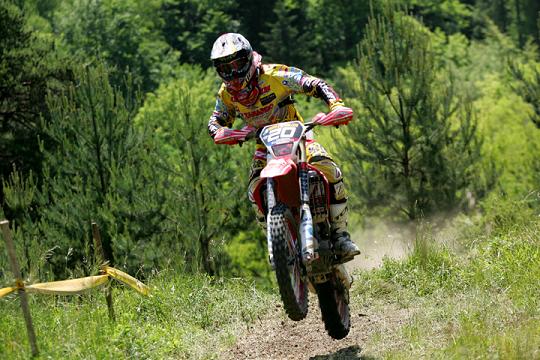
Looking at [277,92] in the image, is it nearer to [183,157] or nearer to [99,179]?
[183,157]

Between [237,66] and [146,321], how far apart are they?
97.2 inches

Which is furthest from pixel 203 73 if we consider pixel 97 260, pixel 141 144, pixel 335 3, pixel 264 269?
pixel 97 260

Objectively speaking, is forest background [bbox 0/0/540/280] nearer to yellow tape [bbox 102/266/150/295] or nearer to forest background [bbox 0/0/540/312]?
forest background [bbox 0/0/540/312]

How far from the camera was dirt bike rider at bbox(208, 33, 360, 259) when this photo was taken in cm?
655

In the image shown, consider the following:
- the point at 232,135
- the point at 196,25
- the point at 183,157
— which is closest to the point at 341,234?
the point at 232,135

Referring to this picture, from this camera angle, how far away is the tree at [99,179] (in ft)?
60.8

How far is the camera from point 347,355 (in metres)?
6.57

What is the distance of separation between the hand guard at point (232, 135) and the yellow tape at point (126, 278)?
145 centimetres

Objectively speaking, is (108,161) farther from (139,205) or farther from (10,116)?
(10,116)

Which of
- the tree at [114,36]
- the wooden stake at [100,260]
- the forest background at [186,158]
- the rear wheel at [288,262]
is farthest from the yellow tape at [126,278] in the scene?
the tree at [114,36]

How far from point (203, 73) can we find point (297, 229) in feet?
156

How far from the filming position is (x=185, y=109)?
18.5 m

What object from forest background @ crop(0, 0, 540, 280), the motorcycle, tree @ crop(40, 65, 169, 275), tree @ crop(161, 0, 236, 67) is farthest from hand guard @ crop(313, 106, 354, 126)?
tree @ crop(161, 0, 236, 67)

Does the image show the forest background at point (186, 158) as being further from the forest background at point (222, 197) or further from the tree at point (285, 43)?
the tree at point (285, 43)
